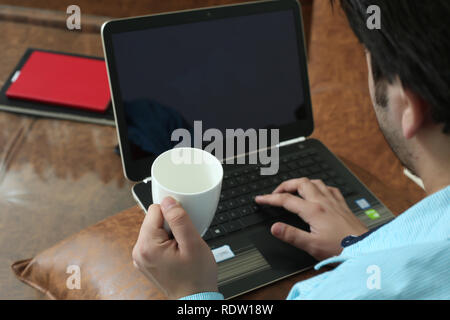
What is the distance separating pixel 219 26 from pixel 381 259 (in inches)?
21.9

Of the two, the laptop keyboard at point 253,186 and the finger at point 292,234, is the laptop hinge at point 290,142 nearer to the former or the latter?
the laptop keyboard at point 253,186

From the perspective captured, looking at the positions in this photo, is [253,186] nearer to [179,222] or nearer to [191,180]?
[191,180]

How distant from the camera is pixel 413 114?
607 mm

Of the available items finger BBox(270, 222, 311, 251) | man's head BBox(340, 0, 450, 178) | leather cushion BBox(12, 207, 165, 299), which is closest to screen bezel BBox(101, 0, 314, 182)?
leather cushion BBox(12, 207, 165, 299)

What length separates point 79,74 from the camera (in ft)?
4.01

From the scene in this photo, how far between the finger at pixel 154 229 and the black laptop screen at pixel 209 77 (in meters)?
0.26

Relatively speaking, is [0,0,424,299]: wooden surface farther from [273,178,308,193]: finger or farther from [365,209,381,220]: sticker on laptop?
[273,178,308,193]: finger

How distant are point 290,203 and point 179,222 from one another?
12.3 inches

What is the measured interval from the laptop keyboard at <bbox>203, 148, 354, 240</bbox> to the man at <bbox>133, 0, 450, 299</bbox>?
0.19 metres

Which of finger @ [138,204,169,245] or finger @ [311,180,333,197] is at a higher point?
finger @ [138,204,169,245]

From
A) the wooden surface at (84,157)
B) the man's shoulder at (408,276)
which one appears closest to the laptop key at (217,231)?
the wooden surface at (84,157)

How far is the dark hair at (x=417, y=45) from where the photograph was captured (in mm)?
554

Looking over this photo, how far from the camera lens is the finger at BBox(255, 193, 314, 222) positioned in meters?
0.90

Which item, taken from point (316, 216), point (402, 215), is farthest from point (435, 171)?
point (316, 216)
